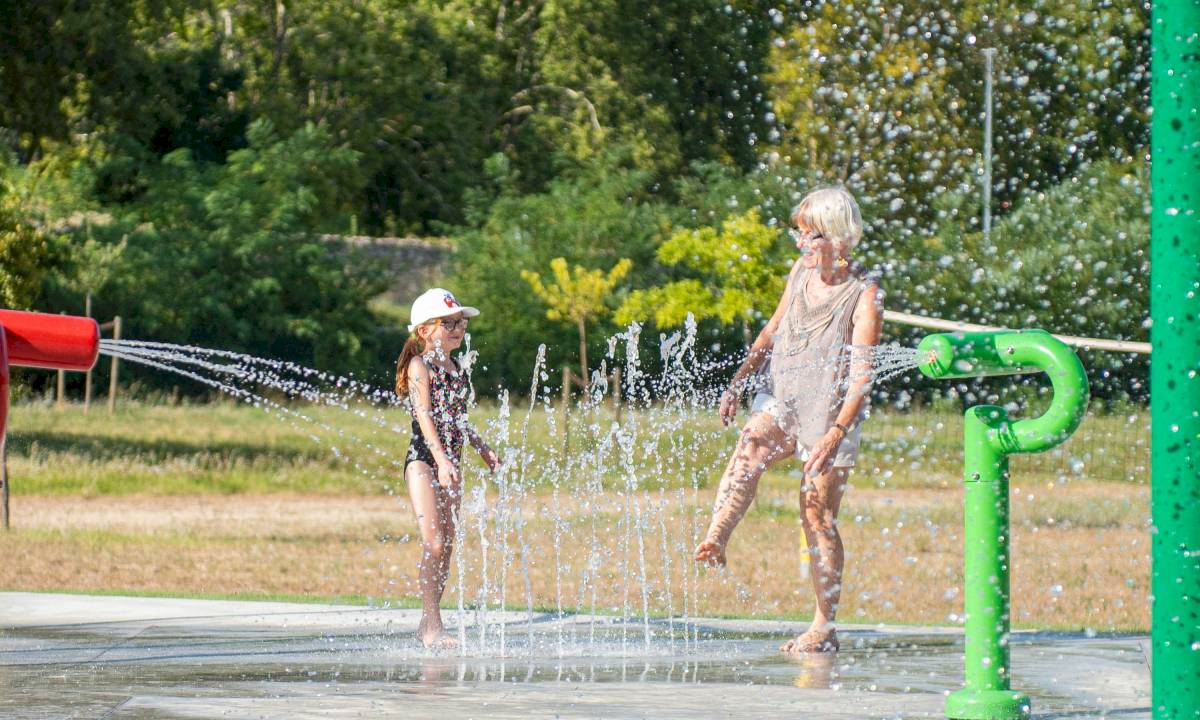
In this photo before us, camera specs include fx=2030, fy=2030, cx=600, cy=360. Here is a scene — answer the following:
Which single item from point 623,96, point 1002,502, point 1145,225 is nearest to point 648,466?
point 1145,225

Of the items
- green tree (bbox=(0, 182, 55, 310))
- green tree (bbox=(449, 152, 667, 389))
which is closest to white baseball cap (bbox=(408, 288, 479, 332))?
green tree (bbox=(0, 182, 55, 310))

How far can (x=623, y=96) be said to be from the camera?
45031 mm

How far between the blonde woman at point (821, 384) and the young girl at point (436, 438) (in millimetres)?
929

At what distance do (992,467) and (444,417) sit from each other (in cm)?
253

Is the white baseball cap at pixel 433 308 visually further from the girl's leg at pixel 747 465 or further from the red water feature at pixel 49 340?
the red water feature at pixel 49 340

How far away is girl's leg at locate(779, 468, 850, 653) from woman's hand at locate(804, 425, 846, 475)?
47mm

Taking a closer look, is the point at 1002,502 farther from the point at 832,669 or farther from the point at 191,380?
the point at 191,380

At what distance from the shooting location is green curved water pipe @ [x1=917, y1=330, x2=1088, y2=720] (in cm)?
504

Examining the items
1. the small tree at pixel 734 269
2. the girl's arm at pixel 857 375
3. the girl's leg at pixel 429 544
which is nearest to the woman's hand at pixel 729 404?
the girl's arm at pixel 857 375

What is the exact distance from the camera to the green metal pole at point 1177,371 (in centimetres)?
324

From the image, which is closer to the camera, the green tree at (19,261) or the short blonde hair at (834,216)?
the short blonde hair at (834,216)

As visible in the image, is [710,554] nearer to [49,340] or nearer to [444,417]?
[444,417]

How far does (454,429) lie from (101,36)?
25.4 m

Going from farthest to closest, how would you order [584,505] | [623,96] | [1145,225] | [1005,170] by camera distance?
[623,96], [1005,170], [1145,225], [584,505]
